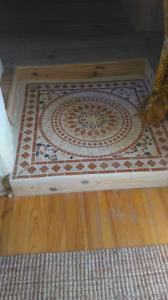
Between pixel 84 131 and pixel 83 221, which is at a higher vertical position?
pixel 84 131

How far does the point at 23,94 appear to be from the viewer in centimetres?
169

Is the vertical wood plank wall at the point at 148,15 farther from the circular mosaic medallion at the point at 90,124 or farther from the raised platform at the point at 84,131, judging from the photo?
the circular mosaic medallion at the point at 90,124

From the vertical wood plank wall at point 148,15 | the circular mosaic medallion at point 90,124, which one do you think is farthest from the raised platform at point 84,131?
the vertical wood plank wall at point 148,15

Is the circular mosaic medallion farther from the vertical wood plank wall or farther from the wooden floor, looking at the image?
the vertical wood plank wall

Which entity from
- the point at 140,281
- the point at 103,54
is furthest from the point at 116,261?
the point at 103,54

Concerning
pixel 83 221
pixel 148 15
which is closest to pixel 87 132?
pixel 83 221

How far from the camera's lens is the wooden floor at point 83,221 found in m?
1.03

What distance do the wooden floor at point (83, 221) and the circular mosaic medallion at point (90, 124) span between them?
249 millimetres

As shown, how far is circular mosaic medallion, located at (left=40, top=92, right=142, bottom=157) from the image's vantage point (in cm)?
134

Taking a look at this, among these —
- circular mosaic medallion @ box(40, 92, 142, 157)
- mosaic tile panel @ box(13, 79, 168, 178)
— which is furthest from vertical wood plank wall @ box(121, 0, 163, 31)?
circular mosaic medallion @ box(40, 92, 142, 157)

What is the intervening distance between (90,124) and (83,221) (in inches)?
22.6

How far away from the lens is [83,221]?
1.09m

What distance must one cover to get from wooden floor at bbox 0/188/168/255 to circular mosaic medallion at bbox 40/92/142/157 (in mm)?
249

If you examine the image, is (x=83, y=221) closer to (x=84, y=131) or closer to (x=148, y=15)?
(x=84, y=131)
